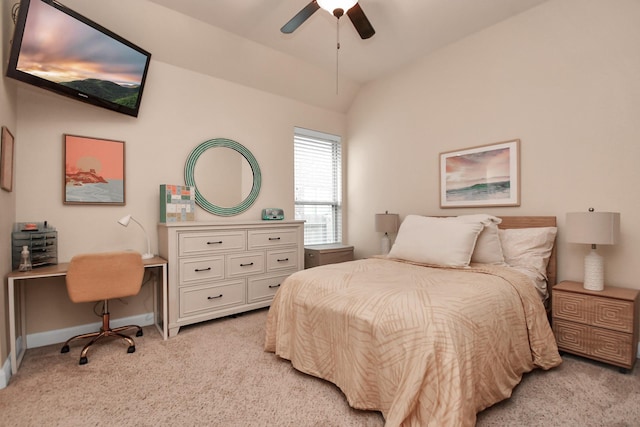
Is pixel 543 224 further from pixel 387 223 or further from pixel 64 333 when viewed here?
pixel 64 333

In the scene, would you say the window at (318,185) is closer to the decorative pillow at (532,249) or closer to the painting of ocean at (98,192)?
the painting of ocean at (98,192)

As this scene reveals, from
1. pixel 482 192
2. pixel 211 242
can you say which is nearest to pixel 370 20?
pixel 482 192

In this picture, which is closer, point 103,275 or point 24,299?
point 103,275

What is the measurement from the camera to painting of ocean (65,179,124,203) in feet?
8.84

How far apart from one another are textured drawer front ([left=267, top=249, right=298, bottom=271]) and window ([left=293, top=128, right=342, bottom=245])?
796 mm

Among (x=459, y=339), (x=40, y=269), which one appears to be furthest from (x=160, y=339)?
(x=459, y=339)

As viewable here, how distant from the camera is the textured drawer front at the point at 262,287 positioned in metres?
3.34

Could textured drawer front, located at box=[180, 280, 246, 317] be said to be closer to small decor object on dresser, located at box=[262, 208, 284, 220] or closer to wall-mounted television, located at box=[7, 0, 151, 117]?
small decor object on dresser, located at box=[262, 208, 284, 220]

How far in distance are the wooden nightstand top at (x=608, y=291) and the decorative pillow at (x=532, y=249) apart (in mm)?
197

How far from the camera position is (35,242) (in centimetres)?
240

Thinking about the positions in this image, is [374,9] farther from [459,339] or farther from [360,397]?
[360,397]

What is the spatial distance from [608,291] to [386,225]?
212 centimetres

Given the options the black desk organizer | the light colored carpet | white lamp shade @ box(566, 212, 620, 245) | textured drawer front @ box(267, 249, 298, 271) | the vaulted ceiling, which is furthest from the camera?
textured drawer front @ box(267, 249, 298, 271)

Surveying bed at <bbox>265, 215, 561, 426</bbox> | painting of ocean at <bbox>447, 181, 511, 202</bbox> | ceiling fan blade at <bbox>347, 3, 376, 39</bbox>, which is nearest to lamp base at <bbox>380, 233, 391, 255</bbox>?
painting of ocean at <bbox>447, 181, 511, 202</bbox>
